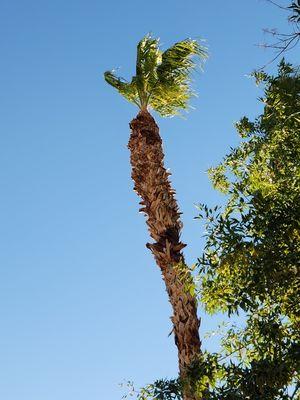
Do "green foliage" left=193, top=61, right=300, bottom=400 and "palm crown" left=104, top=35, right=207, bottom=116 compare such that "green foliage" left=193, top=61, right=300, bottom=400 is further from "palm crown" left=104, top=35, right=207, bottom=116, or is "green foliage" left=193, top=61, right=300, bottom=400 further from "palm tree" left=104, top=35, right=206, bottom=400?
"palm crown" left=104, top=35, right=207, bottom=116

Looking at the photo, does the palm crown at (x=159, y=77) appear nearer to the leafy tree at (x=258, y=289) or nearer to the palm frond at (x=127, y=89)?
the palm frond at (x=127, y=89)

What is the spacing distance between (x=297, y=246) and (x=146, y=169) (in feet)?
18.0

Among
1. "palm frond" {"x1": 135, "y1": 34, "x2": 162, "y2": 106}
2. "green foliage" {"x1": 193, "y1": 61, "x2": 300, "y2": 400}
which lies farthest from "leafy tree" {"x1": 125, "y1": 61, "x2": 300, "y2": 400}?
"palm frond" {"x1": 135, "y1": 34, "x2": 162, "y2": 106}

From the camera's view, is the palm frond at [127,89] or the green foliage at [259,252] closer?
the green foliage at [259,252]

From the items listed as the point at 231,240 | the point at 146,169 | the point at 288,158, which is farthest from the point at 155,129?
the point at 231,240

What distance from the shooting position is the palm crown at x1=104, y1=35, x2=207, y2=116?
15305 millimetres

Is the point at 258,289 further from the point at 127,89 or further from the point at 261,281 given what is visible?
the point at 127,89

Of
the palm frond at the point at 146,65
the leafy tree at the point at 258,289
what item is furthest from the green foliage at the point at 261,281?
the palm frond at the point at 146,65

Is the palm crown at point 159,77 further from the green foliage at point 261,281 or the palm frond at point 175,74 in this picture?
the green foliage at point 261,281

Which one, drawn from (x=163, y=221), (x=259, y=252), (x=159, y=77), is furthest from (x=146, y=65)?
(x=259, y=252)

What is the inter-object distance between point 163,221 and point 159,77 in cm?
462

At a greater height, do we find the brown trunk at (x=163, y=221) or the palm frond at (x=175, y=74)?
the palm frond at (x=175, y=74)

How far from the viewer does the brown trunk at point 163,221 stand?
1148 cm

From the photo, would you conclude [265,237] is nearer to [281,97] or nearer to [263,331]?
[263,331]
